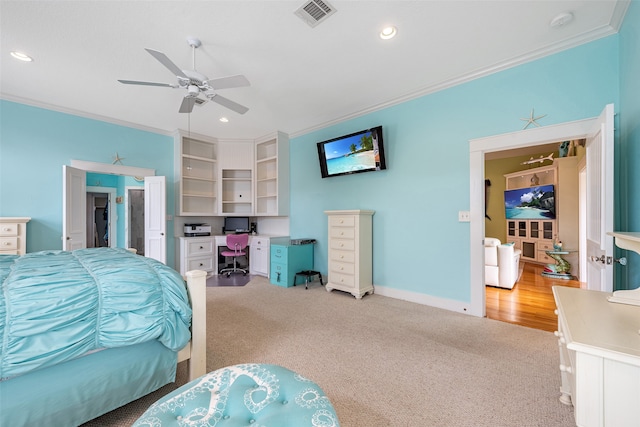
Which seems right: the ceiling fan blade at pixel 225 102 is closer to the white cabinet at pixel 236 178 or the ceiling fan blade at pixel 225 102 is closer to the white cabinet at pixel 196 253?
the white cabinet at pixel 236 178

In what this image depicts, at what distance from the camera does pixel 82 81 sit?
303 centimetres

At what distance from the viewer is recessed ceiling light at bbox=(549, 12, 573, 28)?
2.02m

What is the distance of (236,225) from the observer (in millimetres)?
5422

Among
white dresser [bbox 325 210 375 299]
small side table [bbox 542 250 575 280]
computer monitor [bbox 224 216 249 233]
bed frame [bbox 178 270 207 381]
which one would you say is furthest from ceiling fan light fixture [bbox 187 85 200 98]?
small side table [bbox 542 250 575 280]

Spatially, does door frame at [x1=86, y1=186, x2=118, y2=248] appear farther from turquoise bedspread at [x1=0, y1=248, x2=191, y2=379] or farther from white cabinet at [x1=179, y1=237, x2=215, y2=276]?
turquoise bedspread at [x1=0, y1=248, x2=191, y2=379]

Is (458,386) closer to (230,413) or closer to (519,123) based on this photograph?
(230,413)

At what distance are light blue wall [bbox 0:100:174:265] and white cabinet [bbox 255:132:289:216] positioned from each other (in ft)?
8.02

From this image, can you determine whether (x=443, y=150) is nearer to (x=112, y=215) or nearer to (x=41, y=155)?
(x=41, y=155)

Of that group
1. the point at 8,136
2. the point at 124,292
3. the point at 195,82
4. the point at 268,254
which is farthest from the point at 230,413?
the point at 8,136

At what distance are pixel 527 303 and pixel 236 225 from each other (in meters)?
5.01

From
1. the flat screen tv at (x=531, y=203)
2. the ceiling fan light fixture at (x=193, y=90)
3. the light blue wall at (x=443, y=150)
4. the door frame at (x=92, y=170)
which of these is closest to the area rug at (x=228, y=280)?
the door frame at (x=92, y=170)

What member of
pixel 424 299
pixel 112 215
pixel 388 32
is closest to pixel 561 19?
pixel 388 32

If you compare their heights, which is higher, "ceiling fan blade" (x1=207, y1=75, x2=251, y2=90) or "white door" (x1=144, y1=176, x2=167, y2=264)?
"ceiling fan blade" (x1=207, y1=75, x2=251, y2=90)

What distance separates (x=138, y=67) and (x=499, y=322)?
467cm
